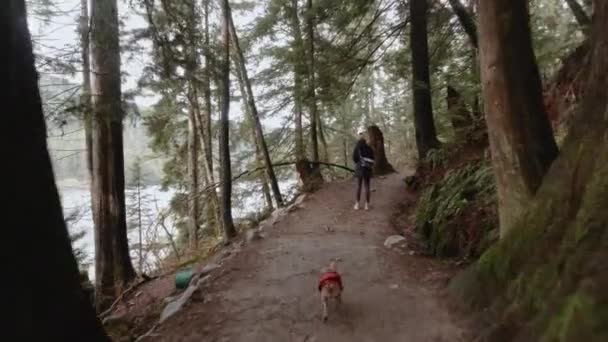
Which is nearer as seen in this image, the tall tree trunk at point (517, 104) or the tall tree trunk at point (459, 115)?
the tall tree trunk at point (517, 104)

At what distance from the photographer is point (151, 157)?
16750mm

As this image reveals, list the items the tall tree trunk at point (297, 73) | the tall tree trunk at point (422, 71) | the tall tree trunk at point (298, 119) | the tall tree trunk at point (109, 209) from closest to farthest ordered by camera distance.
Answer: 1. the tall tree trunk at point (109, 209)
2. the tall tree trunk at point (422, 71)
3. the tall tree trunk at point (297, 73)
4. the tall tree trunk at point (298, 119)

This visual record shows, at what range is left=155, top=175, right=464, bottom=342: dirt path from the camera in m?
3.98

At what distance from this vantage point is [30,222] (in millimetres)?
2619

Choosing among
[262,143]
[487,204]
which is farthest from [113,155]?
[487,204]

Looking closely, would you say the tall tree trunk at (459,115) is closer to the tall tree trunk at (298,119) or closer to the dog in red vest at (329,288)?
the tall tree trunk at (298,119)

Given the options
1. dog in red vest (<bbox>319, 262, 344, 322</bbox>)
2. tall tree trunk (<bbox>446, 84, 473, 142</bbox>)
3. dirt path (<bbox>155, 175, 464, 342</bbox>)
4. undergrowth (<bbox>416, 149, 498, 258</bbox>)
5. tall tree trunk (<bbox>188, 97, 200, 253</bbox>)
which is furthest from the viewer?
tall tree trunk (<bbox>188, 97, 200, 253</bbox>)

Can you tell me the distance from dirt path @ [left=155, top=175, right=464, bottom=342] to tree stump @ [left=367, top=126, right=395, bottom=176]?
24.7ft

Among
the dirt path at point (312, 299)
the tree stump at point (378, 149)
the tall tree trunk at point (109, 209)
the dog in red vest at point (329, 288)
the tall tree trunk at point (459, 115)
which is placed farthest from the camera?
the tree stump at point (378, 149)

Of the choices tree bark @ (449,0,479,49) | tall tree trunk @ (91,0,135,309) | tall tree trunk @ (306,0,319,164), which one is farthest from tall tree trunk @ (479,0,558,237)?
tall tree trunk @ (306,0,319,164)

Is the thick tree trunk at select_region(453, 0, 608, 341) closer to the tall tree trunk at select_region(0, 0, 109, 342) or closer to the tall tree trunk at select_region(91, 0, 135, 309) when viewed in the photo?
the tall tree trunk at select_region(0, 0, 109, 342)

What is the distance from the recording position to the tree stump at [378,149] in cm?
1547

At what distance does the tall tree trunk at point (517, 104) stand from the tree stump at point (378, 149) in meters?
11.2

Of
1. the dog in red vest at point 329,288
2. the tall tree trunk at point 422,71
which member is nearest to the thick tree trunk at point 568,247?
the dog in red vest at point 329,288
